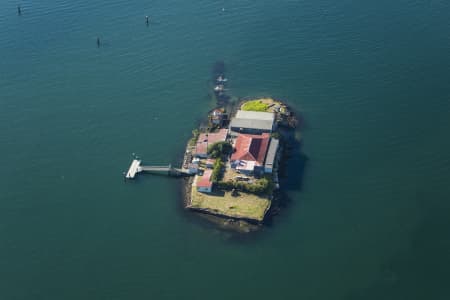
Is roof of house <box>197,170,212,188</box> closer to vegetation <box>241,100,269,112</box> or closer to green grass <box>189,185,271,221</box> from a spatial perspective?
green grass <box>189,185,271,221</box>

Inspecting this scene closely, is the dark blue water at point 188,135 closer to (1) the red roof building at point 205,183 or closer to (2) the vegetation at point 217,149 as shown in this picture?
(1) the red roof building at point 205,183

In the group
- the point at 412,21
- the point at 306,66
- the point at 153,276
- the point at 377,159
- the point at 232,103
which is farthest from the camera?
the point at 412,21

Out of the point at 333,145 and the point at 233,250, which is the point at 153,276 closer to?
the point at 233,250

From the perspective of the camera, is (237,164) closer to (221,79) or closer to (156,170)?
(156,170)

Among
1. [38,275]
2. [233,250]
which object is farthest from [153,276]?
[38,275]

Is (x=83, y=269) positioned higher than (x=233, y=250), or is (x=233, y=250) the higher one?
(x=233, y=250)

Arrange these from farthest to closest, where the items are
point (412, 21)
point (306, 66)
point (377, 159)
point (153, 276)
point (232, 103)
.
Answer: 1. point (412, 21)
2. point (306, 66)
3. point (232, 103)
4. point (377, 159)
5. point (153, 276)

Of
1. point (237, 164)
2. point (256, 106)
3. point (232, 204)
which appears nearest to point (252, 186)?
point (232, 204)
